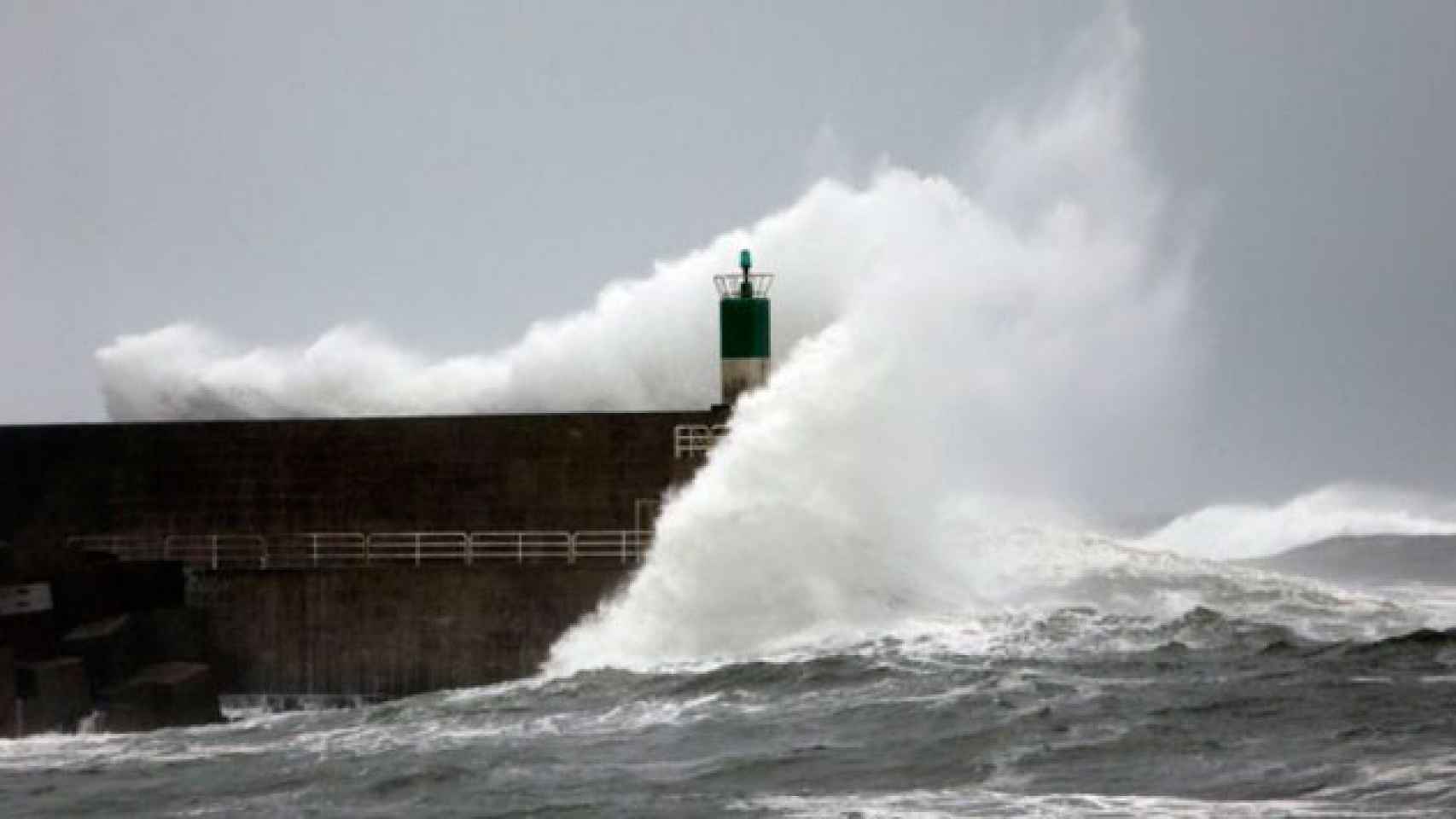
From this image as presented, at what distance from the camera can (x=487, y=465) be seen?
26.7 meters

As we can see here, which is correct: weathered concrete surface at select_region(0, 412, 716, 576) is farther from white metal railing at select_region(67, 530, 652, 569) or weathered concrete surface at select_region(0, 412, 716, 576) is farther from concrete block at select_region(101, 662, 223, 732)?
concrete block at select_region(101, 662, 223, 732)

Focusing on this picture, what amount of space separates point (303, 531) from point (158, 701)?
12.3ft

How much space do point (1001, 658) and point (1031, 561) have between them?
24.9 feet

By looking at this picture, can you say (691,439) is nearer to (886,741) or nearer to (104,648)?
(104,648)

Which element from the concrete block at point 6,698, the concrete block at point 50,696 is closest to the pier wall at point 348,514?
the concrete block at point 50,696

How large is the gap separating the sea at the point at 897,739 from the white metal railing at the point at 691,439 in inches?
94.1

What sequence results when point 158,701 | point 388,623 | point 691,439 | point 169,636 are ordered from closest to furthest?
point 158,701 → point 169,636 → point 388,623 → point 691,439

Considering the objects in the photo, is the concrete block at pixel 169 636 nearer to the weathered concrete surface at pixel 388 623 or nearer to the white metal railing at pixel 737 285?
the weathered concrete surface at pixel 388 623

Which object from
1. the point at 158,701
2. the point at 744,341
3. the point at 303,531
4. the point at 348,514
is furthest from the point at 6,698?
the point at 744,341

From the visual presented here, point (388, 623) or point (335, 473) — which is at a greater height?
point (335, 473)

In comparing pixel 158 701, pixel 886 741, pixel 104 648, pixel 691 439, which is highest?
pixel 691 439

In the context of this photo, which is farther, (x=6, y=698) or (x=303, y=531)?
(x=303, y=531)

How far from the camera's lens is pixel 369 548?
2706cm

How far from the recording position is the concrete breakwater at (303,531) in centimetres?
2456
